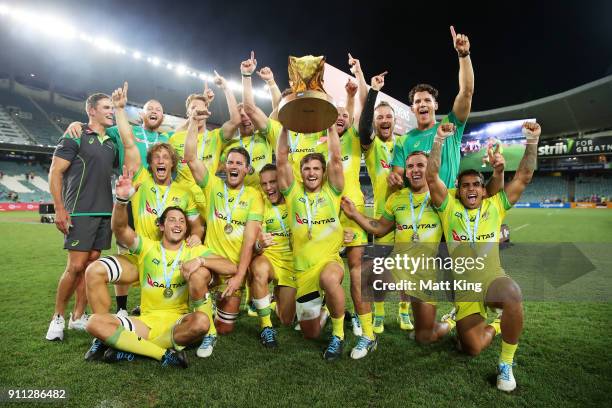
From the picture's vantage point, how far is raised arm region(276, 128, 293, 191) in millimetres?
3471

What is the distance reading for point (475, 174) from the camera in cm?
330

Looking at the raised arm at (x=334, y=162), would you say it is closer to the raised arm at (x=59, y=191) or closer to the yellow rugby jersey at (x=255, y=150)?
the yellow rugby jersey at (x=255, y=150)

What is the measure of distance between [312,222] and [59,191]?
99.5 inches

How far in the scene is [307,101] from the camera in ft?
8.61

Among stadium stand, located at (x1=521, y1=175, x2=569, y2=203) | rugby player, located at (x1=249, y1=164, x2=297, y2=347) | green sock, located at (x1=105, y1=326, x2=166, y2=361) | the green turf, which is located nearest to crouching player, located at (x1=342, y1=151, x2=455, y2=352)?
rugby player, located at (x1=249, y1=164, x2=297, y2=347)

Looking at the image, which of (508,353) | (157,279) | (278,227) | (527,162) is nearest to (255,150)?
(278,227)

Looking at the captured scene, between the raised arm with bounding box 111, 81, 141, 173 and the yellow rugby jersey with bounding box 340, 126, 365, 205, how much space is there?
221 cm

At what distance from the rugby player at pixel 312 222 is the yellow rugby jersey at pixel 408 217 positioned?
21.2 inches

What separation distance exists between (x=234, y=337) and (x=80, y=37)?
96.4 ft

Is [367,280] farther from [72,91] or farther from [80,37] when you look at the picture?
[72,91]

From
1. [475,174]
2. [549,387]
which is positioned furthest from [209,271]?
[549,387]

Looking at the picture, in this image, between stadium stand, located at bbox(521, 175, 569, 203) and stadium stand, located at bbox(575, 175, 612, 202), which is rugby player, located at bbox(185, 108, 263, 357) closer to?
stadium stand, located at bbox(521, 175, 569, 203)

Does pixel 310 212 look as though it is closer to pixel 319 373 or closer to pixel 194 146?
pixel 194 146

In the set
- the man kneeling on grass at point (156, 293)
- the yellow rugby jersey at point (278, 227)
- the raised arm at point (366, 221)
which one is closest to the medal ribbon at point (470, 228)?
the raised arm at point (366, 221)
